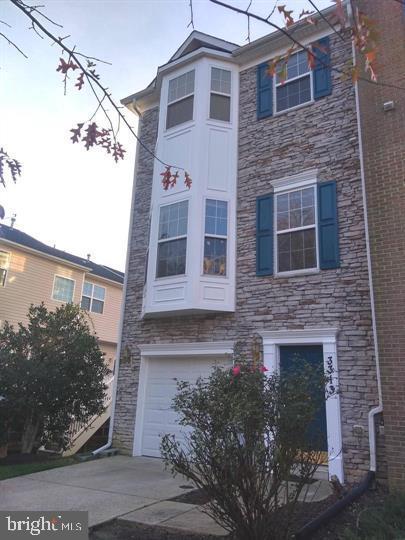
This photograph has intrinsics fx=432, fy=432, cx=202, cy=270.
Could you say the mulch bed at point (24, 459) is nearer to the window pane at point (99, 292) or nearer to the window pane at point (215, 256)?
the window pane at point (215, 256)

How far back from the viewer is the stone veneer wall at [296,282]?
720 centimetres

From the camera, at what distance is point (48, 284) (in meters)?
18.6

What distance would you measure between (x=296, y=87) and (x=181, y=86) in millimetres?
3012

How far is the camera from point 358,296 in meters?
Result: 7.46

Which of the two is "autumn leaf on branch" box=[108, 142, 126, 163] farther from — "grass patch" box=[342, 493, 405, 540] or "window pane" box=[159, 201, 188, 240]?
"window pane" box=[159, 201, 188, 240]

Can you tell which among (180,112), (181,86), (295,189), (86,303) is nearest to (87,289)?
(86,303)

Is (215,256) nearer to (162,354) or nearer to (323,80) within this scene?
(162,354)

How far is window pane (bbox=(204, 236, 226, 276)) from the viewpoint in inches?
360

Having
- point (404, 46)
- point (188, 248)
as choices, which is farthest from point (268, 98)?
point (188, 248)

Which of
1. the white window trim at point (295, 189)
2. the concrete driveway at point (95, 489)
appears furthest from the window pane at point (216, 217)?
the concrete driveway at point (95, 489)

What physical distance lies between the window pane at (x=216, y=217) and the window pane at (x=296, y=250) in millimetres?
1330

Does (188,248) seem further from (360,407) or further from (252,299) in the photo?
(360,407)

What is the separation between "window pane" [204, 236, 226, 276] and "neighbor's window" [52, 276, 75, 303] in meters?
11.7

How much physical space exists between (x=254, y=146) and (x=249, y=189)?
3.45 ft
